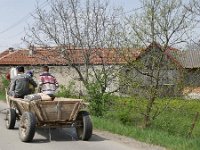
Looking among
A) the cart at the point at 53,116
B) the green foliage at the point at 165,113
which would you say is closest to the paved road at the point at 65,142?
the cart at the point at 53,116

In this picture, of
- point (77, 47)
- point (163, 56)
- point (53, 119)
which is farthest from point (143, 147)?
point (77, 47)

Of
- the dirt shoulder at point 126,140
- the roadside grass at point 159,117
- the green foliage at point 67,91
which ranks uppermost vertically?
the green foliage at point 67,91

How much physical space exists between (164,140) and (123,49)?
6.49 meters

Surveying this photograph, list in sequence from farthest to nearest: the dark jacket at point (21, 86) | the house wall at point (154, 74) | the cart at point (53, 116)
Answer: the house wall at point (154, 74)
the dark jacket at point (21, 86)
the cart at point (53, 116)

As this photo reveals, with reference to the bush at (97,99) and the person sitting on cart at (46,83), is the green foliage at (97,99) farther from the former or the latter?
the person sitting on cart at (46,83)

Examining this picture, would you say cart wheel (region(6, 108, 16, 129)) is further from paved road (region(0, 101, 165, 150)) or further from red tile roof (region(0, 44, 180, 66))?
red tile roof (region(0, 44, 180, 66))

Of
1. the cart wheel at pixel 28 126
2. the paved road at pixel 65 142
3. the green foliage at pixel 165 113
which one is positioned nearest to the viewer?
the paved road at pixel 65 142

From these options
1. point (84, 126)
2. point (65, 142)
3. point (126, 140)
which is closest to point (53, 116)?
point (65, 142)

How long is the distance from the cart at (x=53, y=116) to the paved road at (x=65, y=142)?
27cm

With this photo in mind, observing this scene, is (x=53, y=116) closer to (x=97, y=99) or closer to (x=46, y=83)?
(x=46, y=83)

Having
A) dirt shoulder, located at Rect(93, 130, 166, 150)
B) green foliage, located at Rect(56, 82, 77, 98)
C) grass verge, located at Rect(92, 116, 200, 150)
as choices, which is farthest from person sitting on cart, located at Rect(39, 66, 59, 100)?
green foliage, located at Rect(56, 82, 77, 98)

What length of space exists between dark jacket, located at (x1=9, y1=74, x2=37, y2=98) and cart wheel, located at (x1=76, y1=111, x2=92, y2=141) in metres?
2.48

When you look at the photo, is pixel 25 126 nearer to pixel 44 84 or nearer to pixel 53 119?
pixel 53 119

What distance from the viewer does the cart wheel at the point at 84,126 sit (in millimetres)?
11125
